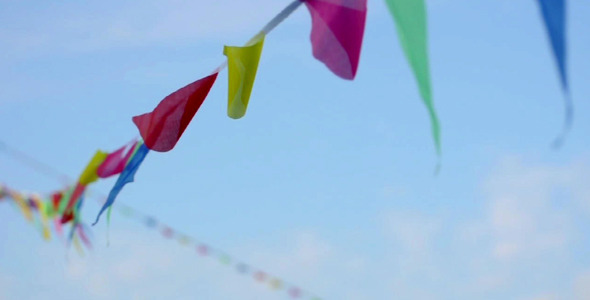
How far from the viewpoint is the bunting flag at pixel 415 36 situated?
4.94ft

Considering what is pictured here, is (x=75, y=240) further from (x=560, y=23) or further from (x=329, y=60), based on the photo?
(x=560, y=23)

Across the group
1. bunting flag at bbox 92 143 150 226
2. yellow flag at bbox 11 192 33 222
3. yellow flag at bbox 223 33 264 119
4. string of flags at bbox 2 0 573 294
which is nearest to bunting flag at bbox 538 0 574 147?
string of flags at bbox 2 0 573 294

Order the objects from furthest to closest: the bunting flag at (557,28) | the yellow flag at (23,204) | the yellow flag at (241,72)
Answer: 1. the yellow flag at (23,204)
2. the yellow flag at (241,72)
3. the bunting flag at (557,28)

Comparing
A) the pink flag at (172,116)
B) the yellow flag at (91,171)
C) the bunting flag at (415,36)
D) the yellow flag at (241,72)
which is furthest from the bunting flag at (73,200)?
the bunting flag at (415,36)

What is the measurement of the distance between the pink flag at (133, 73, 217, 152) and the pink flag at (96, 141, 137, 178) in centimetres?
78

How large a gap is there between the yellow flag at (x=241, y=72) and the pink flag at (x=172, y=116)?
0.09 metres

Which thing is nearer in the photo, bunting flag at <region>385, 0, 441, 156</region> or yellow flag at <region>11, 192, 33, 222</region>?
bunting flag at <region>385, 0, 441, 156</region>

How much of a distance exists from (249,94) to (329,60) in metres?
0.34

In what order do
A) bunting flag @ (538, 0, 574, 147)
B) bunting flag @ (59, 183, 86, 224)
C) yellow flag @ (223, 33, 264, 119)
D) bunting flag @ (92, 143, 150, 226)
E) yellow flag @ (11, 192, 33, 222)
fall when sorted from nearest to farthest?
bunting flag @ (538, 0, 574, 147), yellow flag @ (223, 33, 264, 119), bunting flag @ (92, 143, 150, 226), bunting flag @ (59, 183, 86, 224), yellow flag @ (11, 192, 33, 222)

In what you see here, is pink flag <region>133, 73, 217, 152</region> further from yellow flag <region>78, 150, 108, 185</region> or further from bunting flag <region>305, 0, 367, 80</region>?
yellow flag <region>78, 150, 108, 185</region>

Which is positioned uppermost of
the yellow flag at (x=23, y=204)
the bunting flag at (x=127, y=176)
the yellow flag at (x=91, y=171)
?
the bunting flag at (x=127, y=176)

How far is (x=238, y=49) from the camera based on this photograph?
7.00 ft

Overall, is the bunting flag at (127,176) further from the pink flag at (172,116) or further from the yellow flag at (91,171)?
the yellow flag at (91,171)

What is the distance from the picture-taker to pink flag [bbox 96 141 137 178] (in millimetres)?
3221
